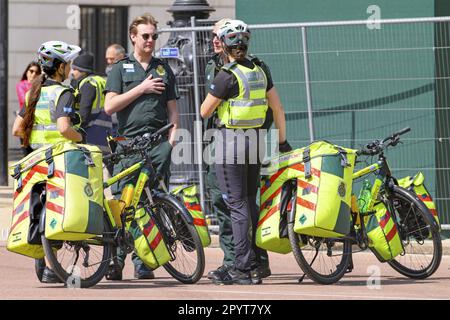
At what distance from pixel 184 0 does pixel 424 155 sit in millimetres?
3218

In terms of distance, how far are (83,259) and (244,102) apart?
64.9 inches

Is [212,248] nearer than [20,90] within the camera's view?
Yes

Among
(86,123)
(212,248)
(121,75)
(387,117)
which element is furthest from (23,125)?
(387,117)

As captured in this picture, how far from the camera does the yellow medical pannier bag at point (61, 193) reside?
10328 millimetres

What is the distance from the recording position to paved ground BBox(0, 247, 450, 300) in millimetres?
10227

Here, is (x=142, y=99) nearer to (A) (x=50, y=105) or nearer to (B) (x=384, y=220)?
(A) (x=50, y=105)

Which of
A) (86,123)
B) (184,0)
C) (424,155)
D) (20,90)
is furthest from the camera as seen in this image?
(20,90)

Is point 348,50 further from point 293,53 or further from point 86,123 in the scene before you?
point 86,123

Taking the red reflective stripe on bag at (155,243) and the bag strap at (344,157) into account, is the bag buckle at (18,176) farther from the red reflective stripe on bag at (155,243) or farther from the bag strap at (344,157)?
the bag strap at (344,157)

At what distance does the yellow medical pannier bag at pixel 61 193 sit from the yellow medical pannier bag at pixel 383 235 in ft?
7.08

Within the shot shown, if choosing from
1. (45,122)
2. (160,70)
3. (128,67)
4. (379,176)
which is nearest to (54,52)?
(45,122)

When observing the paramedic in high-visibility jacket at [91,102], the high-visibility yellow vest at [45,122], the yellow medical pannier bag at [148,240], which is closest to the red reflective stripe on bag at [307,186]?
the yellow medical pannier bag at [148,240]

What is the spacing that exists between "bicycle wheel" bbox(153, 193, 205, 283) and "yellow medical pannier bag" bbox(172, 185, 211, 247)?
0.11 metres

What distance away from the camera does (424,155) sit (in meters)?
13.9
